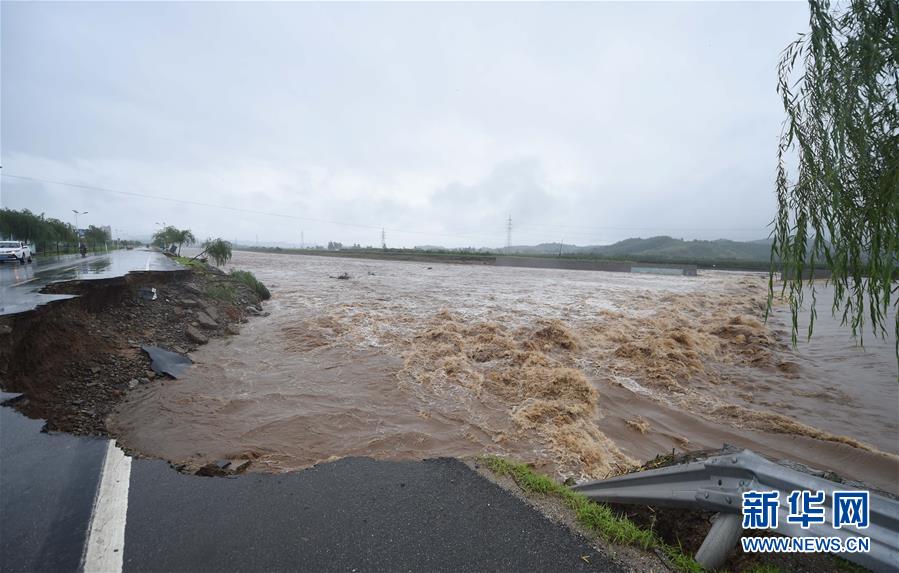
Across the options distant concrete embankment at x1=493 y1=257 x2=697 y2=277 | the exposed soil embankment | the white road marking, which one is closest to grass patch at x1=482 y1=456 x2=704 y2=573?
the white road marking

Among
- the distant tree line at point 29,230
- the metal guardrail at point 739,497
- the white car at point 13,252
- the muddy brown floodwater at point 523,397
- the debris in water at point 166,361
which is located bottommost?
the muddy brown floodwater at point 523,397

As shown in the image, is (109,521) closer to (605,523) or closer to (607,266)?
(605,523)

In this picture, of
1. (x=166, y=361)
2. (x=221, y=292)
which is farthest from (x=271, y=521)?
(x=221, y=292)

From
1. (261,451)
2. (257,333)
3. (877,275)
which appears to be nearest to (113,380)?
(261,451)

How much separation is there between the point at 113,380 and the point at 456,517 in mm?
7208

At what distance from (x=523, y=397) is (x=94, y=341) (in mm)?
9193

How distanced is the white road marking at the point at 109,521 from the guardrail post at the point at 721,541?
387 centimetres

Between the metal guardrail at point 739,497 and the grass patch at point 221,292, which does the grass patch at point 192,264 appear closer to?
the grass patch at point 221,292

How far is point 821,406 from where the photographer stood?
759 centimetres

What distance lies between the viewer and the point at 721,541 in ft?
7.11

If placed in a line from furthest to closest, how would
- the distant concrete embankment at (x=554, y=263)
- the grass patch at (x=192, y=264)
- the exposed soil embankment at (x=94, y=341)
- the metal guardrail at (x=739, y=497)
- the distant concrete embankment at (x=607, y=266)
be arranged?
the distant concrete embankment at (x=554, y=263) → the distant concrete embankment at (x=607, y=266) → the grass patch at (x=192, y=264) → the exposed soil embankment at (x=94, y=341) → the metal guardrail at (x=739, y=497)

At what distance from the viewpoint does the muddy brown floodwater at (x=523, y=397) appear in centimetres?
528

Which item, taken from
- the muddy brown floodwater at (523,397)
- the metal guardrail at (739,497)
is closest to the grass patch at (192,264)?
the muddy brown floodwater at (523,397)

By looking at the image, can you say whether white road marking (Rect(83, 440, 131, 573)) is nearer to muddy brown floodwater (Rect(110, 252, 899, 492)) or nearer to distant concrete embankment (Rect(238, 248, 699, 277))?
muddy brown floodwater (Rect(110, 252, 899, 492))
